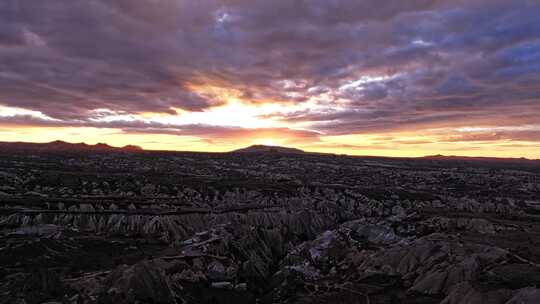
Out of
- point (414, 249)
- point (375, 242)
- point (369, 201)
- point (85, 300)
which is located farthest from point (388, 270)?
point (369, 201)

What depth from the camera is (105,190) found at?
4547 inches

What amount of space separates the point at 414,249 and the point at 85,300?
43797 millimetres

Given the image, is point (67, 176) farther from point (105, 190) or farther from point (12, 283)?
point (12, 283)

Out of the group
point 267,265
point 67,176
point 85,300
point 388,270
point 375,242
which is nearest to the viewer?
point 85,300

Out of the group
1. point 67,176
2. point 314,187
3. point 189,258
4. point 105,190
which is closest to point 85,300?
point 189,258

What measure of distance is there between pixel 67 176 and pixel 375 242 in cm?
9470

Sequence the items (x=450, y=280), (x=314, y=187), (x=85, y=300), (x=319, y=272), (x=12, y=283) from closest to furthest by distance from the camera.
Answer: (x=85, y=300) → (x=12, y=283) → (x=450, y=280) → (x=319, y=272) → (x=314, y=187)

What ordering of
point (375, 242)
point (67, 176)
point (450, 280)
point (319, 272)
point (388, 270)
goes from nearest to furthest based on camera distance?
1. point (450, 280)
2. point (388, 270)
3. point (319, 272)
4. point (375, 242)
5. point (67, 176)

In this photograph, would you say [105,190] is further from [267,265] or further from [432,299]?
[432,299]

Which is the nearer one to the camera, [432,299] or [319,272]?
[432,299]

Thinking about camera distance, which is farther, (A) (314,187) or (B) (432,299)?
(A) (314,187)

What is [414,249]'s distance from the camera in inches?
2447

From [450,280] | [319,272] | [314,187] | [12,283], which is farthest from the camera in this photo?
[314,187]

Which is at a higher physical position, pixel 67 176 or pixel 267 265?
pixel 67 176
